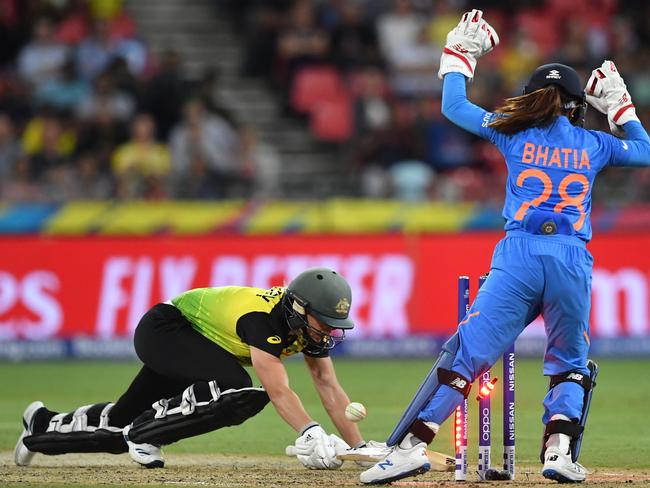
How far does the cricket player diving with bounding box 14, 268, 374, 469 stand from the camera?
7441mm

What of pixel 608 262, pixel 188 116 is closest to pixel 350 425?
pixel 608 262

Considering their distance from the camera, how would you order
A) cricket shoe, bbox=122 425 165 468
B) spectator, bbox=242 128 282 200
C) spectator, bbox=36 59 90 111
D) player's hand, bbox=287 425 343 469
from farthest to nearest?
1. spectator, bbox=36 59 90 111
2. spectator, bbox=242 128 282 200
3. cricket shoe, bbox=122 425 165 468
4. player's hand, bbox=287 425 343 469

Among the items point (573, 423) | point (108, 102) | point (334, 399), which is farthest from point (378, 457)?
point (108, 102)

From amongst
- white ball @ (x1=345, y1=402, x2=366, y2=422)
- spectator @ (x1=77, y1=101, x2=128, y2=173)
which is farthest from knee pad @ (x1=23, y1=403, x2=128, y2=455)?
spectator @ (x1=77, y1=101, x2=128, y2=173)

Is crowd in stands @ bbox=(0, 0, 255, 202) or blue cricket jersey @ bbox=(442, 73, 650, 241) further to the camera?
crowd in stands @ bbox=(0, 0, 255, 202)

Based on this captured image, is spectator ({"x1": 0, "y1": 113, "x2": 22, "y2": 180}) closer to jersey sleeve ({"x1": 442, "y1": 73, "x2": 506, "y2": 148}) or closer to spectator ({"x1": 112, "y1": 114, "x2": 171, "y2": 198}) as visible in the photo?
spectator ({"x1": 112, "y1": 114, "x2": 171, "y2": 198})

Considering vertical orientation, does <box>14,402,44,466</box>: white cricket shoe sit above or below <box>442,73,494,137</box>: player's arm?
below

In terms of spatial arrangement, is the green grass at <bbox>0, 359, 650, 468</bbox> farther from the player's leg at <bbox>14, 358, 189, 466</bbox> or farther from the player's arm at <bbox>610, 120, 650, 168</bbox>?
the player's arm at <bbox>610, 120, 650, 168</bbox>

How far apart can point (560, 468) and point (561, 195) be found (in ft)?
4.60

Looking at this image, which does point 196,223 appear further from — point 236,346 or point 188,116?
point 236,346

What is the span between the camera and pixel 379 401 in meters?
11.7

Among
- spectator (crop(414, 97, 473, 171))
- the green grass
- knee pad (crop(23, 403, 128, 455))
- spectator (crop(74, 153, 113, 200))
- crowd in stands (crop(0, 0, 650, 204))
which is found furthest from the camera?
spectator (crop(414, 97, 473, 171))

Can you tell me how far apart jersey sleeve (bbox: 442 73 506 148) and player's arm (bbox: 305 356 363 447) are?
1.59m

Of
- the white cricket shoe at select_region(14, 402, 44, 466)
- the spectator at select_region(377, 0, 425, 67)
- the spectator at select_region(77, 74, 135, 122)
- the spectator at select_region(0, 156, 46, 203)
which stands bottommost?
the white cricket shoe at select_region(14, 402, 44, 466)
